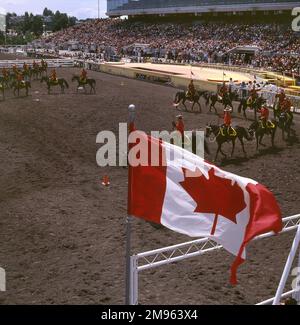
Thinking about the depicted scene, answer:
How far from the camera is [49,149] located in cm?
1869

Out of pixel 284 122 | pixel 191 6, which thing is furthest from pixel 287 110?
pixel 191 6

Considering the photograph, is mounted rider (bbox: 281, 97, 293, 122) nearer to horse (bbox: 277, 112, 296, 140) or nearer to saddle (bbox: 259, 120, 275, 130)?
horse (bbox: 277, 112, 296, 140)

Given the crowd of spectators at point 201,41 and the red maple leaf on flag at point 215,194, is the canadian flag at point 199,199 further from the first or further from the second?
the crowd of spectators at point 201,41

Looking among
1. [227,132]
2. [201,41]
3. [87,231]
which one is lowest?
[87,231]

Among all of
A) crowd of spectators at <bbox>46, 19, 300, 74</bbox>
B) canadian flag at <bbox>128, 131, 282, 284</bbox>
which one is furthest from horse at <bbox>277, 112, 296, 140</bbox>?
crowd of spectators at <bbox>46, 19, 300, 74</bbox>

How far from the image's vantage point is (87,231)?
11.5m

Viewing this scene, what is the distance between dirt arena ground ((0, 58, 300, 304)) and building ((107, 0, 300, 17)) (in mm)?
42184

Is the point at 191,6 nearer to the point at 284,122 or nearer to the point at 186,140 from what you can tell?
the point at 284,122

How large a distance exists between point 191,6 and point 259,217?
71.0 metres

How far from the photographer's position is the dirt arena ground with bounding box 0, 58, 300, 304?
8.88 meters

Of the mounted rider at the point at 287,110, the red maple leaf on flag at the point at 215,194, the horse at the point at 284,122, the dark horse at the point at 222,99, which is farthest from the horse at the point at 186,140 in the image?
the red maple leaf on flag at the point at 215,194

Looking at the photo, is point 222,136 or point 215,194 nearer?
point 215,194

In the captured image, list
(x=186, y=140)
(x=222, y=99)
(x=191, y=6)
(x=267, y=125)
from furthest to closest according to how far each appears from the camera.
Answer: (x=191, y=6), (x=222, y=99), (x=267, y=125), (x=186, y=140)
